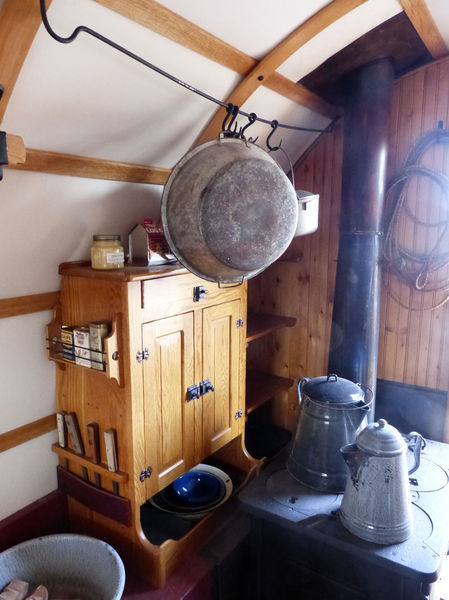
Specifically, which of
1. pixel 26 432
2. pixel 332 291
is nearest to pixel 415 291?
pixel 332 291

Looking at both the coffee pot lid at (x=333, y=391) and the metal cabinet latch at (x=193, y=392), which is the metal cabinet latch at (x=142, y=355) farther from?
the coffee pot lid at (x=333, y=391)

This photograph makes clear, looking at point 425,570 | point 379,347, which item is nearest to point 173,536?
point 425,570

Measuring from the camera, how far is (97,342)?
61.7 inches

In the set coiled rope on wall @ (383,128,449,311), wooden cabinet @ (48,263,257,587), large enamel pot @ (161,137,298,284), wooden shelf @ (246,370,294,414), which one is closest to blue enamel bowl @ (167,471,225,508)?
wooden cabinet @ (48,263,257,587)

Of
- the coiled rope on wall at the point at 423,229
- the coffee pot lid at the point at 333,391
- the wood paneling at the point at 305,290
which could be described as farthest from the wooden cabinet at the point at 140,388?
the coiled rope on wall at the point at 423,229

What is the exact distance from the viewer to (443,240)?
232 centimetres

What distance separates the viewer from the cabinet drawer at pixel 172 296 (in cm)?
161

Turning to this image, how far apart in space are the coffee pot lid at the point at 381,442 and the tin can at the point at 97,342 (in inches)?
38.6

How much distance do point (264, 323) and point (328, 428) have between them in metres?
0.94

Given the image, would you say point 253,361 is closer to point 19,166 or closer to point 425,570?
point 425,570

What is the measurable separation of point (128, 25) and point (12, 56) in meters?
0.34

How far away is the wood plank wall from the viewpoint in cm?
232

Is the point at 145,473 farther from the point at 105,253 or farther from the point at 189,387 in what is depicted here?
the point at 105,253

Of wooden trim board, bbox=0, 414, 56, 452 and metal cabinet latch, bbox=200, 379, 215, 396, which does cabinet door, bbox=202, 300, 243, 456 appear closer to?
metal cabinet latch, bbox=200, 379, 215, 396
